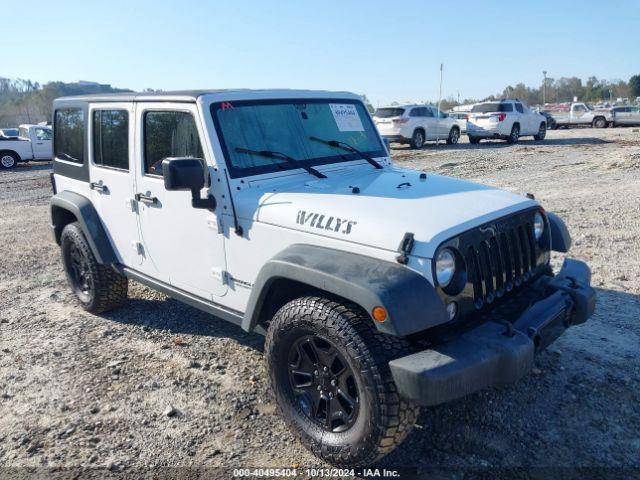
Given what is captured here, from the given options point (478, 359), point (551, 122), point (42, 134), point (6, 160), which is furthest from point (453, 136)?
point (478, 359)

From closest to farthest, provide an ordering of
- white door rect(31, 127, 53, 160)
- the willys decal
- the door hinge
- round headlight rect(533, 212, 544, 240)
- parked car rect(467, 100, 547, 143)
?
the willys decal
round headlight rect(533, 212, 544, 240)
the door hinge
white door rect(31, 127, 53, 160)
parked car rect(467, 100, 547, 143)

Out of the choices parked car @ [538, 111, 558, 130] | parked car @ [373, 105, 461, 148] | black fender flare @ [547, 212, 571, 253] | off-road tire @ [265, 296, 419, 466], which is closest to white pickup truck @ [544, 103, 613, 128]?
parked car @ [538, 111, 558, 130]

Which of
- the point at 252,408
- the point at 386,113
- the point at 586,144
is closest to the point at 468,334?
the point at 252,408

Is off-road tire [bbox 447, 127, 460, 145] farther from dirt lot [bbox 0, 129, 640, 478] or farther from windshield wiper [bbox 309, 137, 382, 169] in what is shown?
windshield wiper [bbox 309, 137, 382, 169]

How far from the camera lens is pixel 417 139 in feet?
67.1

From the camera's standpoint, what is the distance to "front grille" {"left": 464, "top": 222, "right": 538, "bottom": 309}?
113 inches

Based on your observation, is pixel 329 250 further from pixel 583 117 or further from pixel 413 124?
pixel 583 117

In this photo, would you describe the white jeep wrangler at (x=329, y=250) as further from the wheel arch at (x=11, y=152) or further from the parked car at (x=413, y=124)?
the wheel arch at (x=11, y=152)

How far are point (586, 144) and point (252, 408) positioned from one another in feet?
67.2

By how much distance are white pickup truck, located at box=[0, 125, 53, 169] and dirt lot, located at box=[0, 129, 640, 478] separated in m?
15.5

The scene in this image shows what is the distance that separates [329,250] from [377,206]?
0.39 m

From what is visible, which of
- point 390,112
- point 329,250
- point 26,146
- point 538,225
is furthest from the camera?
point 390,112

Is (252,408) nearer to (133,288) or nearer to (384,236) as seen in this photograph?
(384,236)

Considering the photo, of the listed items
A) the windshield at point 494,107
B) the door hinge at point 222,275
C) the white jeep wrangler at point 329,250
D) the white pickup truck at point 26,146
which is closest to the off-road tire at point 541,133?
the windshield at point 494,107
